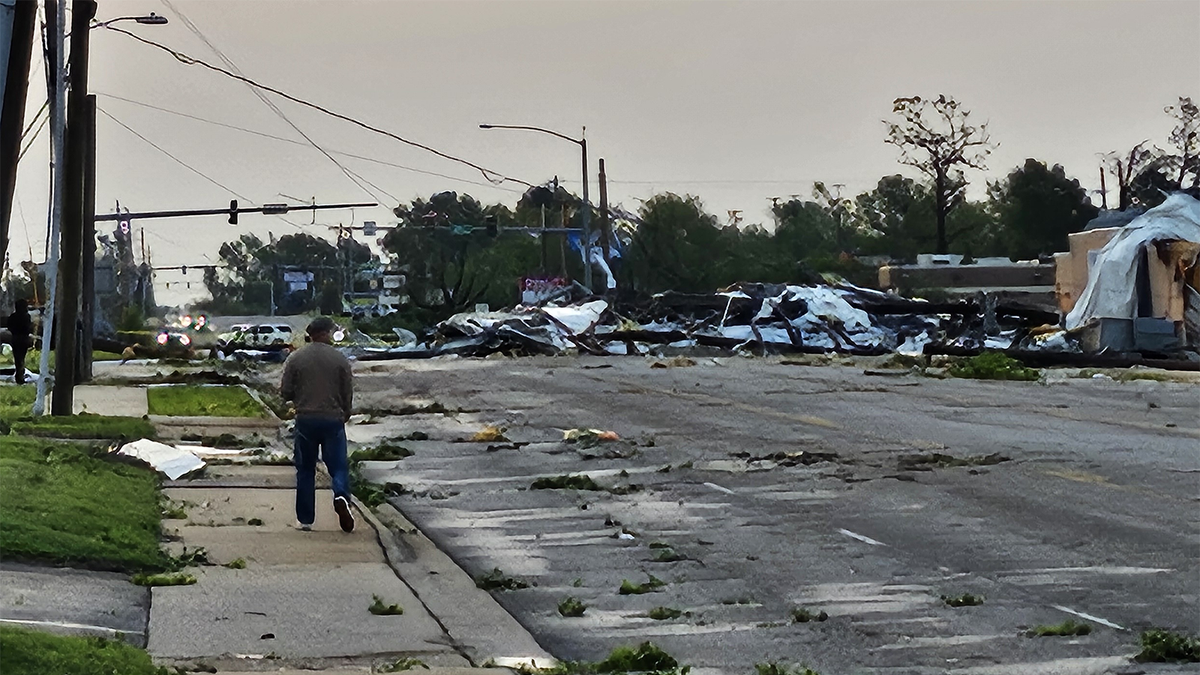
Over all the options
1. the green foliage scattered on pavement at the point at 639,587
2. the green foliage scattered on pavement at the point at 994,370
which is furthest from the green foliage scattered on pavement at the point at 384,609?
the green foliage scattered on pavement at the point at 994,370

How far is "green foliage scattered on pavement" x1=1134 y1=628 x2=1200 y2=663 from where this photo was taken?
30.5 ft

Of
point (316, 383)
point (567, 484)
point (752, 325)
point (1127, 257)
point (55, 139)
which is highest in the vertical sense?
point (55, 139)

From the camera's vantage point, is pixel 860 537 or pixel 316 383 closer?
pixel 860 537

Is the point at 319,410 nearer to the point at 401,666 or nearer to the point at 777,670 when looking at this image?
the point at 401,666

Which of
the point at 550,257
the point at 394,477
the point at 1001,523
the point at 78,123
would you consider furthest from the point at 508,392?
the point at 550,257

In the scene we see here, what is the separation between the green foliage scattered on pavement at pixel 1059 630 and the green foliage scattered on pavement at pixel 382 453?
12965mm

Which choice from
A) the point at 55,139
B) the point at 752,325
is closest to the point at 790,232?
the point at 752,325

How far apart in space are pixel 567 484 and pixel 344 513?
13.6 feet

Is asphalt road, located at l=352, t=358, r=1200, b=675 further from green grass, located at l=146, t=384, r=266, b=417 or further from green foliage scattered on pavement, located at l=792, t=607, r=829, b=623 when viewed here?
green grass, located at l=146, t=384, r=266, b=417

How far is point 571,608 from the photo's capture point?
11.3m

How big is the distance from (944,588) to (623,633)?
7.43 ft

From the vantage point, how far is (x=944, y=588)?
11.6 m

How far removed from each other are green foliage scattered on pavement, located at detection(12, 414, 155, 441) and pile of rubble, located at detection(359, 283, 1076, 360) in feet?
105

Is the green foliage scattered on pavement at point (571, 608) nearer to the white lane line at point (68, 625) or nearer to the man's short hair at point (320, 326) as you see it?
the white lane line at point (68, 625)
